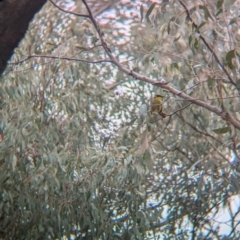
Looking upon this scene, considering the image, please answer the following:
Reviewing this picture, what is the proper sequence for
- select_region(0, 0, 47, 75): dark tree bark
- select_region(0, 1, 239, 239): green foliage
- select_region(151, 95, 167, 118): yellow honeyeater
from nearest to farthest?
select_region(0, 0, 47, 75): dark tree bark < select_region(151, 95, 167, 118): yellow honeyeater < select_region(0, 1, 239, 239): green foliage

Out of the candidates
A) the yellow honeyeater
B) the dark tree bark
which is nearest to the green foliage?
the yellow honeyeater

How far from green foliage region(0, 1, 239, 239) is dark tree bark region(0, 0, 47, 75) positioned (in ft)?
6.11

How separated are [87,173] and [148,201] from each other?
0.87 meters

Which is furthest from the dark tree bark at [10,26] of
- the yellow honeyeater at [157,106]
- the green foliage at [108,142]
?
the green foliage at [108,142]

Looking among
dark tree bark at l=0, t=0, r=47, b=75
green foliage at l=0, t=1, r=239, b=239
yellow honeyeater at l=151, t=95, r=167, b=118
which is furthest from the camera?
green foliage at l=0, t=1, r=239, b=239

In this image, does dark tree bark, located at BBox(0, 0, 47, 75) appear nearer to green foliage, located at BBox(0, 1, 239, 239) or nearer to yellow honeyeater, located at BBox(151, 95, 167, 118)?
yellow honeyeater, located at BBox(151, 95, 167, 118)

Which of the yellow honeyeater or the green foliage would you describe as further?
the green foliage

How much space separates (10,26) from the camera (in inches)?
88.1

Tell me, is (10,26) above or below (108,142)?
below

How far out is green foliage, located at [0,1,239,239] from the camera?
4.80m

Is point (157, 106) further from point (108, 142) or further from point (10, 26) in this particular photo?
point (108, 142)

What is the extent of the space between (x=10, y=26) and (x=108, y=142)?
3.06 meters

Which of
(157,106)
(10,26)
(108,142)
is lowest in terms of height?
(10,26)


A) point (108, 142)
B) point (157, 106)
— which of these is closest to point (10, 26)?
point (157, 106)
